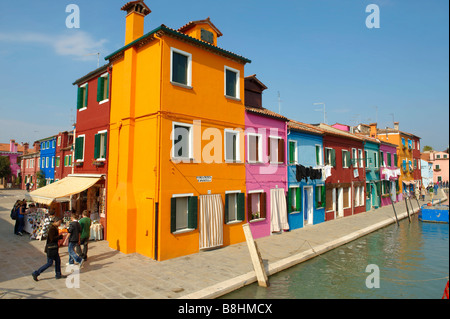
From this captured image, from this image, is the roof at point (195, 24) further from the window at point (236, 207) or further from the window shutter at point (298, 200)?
the window shutter at point (298, 200)

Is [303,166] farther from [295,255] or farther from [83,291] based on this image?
[83,291]

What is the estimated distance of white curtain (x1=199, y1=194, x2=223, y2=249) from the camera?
12.1 metres

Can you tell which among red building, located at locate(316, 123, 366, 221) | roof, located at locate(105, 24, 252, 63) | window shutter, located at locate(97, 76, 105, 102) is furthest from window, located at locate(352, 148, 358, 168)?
window shutter, located at locate(97, 76, 105, 102)

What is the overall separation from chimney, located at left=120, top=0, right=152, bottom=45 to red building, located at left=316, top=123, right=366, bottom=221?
46.8 ft

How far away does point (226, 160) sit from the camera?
1357cm

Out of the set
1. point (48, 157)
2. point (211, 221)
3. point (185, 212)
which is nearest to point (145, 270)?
point (185, 212)

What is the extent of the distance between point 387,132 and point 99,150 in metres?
36.3

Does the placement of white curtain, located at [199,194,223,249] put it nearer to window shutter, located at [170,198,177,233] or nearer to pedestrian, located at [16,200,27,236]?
window shutter, located at [170,198,177,233]

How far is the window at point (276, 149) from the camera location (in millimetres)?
16302

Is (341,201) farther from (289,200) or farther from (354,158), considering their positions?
(289,200)

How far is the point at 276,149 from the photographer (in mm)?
16734
